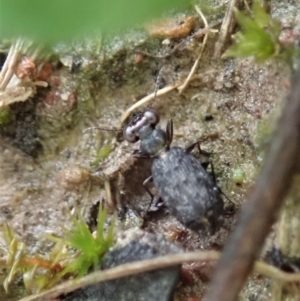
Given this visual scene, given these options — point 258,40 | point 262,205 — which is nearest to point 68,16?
point 262,205

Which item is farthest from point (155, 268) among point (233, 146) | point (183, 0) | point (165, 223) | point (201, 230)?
point (183, 0)

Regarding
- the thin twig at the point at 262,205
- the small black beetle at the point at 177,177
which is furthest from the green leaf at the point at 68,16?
the small black beetle at the point at 177,177

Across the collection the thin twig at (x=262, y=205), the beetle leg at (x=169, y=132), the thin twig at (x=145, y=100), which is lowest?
the thin twig at (x=262, y=205)

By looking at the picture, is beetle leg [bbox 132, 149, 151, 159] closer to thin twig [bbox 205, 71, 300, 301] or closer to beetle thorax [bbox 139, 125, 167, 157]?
beetle thorax [bbox 139, 125, 167, 157]

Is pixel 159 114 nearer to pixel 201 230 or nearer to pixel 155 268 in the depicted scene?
pixel 201 230

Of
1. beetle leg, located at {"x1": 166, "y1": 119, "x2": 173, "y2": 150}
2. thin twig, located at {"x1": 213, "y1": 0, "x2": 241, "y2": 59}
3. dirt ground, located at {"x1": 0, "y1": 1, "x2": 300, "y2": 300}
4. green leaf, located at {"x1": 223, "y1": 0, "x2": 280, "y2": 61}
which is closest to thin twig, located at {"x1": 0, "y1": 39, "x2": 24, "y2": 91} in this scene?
dirt ground, located at {"x1": 0, "y1": 1, "x2": 300, "y2": 300}

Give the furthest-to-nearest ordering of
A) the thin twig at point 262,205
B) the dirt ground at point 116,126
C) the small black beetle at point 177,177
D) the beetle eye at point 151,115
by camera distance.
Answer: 1. the beetle eye at point 151,115
2. the dirt ground at point 116,126
3. the small black beetle at point 177,177
4. the thin twig at point 262,205

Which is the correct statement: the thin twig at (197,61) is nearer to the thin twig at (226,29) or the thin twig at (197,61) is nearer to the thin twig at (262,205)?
the thin twig at (226,29)

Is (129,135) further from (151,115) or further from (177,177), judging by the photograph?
(177,177)
